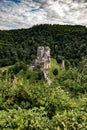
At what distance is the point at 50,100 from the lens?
806 inches

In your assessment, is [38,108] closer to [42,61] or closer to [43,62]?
[43,62]

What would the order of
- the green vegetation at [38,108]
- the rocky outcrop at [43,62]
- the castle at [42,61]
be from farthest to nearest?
the castle at [42,61], the rocky outcrop at [43,62], the green vegetation at [38,108]

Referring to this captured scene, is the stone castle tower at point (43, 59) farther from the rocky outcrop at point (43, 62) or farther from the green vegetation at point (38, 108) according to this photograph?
the green vegetation at point (38, 108)

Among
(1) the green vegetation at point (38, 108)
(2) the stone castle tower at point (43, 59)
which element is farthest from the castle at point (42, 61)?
(1) the green vegetation at point (38, 108)

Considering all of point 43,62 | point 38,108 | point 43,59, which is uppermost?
point 38,108

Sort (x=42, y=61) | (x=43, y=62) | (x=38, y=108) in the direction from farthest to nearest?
(x=42, y=61), (x=43, y=62), (x=38, y=108)

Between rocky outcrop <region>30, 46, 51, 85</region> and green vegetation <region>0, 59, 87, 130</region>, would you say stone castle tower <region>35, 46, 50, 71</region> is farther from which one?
green vegetation <region>0, 59, 87, 130</region>

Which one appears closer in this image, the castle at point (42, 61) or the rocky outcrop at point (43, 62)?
the rocky outcrop at point (43, 62)

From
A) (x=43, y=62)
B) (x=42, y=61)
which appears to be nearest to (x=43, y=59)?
(x=42, y=61)

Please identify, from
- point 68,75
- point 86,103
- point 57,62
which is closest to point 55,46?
point 57,62

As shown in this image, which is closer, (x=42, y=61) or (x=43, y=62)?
(x=43, y=62)

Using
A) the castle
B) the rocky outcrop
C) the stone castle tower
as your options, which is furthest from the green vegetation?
the stone castle tower

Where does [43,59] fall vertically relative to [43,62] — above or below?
above

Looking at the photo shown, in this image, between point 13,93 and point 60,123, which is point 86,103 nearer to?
point 13,93
